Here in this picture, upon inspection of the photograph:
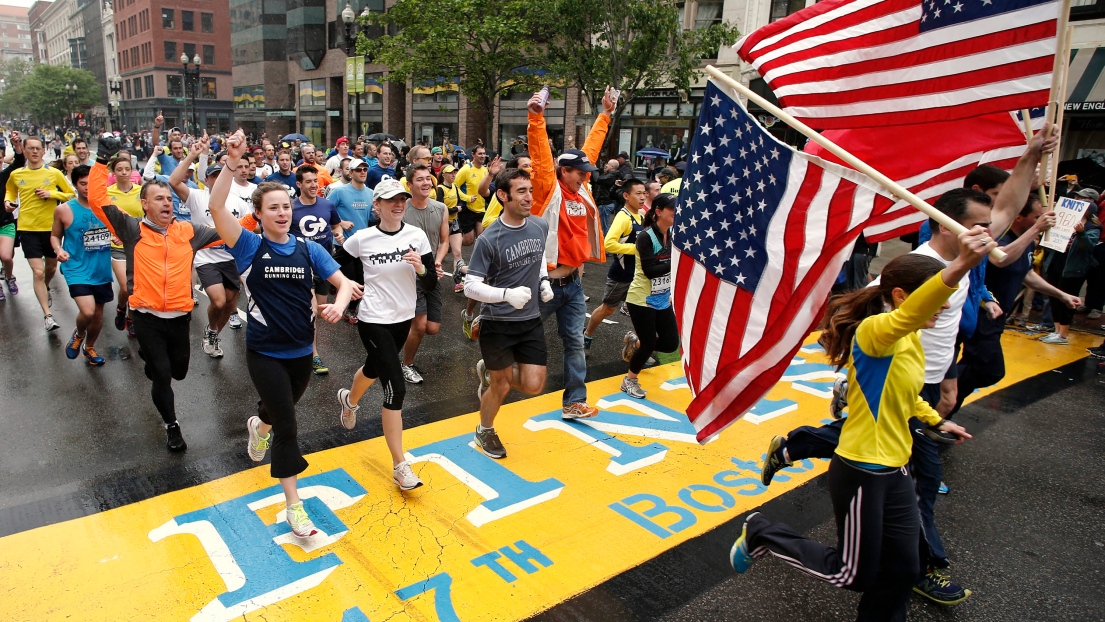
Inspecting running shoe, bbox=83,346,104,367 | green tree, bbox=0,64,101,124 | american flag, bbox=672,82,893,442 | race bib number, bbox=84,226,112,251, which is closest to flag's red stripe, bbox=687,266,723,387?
american flag, bbox=672,82,893,442

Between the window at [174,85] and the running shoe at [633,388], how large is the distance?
279ft

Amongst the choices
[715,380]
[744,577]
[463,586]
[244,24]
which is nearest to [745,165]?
[715,380]

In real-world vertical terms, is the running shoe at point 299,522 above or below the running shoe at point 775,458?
below

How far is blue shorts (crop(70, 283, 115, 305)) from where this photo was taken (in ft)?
22.5

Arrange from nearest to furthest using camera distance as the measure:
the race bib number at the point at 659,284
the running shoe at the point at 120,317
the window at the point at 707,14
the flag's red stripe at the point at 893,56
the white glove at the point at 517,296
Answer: the flag's red stripe at the point at 893,56 → the white glove at the point at 517,296 → the race bib number at the point at 659,284 → the running shoe at the point at 120,317 → the window at the point at 707,14

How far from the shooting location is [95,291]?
6.96 metres

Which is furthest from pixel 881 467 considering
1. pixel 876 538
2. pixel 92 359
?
pixel 92 359

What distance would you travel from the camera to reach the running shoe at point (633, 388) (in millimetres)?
6688

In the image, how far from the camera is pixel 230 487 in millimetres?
4691

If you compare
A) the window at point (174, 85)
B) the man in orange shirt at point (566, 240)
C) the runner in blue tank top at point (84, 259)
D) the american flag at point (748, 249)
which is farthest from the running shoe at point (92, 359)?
the window at point (174, 85)

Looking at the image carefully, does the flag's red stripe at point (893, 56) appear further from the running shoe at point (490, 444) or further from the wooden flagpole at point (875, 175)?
the running shoe at point (490, 444)

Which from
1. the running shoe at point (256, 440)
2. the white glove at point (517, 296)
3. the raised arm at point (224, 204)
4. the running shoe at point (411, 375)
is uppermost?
the raised arm at point (224, 204)

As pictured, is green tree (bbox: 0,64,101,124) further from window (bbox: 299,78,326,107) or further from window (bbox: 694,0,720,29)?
window (bbox: 694,0,720,29)

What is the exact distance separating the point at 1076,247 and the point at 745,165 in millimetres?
8492
